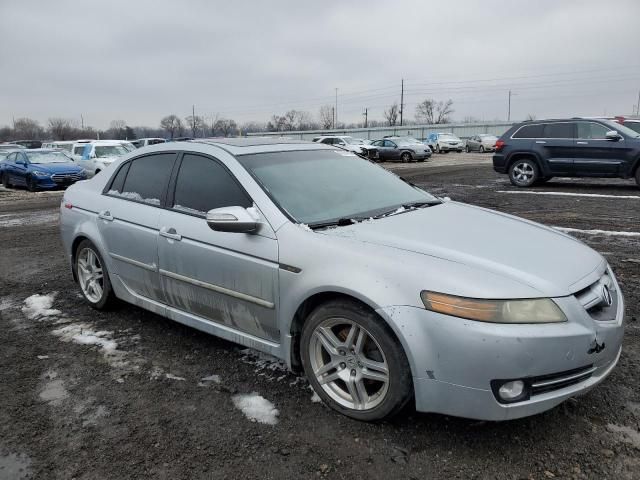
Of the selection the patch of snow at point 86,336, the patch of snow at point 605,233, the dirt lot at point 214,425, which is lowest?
the dirt lot at point 214,425

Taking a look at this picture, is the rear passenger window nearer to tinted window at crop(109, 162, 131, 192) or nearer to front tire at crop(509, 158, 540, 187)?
tinted window at crop(109, 162, 131, 192)

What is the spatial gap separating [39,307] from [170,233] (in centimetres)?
211

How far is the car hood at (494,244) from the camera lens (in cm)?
264

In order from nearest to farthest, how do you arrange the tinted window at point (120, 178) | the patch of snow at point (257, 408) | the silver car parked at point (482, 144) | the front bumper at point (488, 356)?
the front bumper at point (488, 356), the patch of snow at point (257, 408), the tinted window at point (120, 178), the silver car parked at point (482, 144)

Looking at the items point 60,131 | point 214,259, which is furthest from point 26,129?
point 214,259

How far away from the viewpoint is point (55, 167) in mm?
17766

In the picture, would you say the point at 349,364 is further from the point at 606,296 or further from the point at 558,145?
the point at 558,145

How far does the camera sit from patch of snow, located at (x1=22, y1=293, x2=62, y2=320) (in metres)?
4.74

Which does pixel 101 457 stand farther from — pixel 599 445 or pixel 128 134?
pixel 128 134

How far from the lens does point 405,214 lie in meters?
3.49

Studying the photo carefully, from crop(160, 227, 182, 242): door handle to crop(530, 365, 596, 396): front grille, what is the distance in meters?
2.43

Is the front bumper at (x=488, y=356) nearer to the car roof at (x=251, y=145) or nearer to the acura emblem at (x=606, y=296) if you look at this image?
the acura emblem at (x=606, y=296)

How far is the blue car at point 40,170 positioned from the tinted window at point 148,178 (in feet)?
48.4

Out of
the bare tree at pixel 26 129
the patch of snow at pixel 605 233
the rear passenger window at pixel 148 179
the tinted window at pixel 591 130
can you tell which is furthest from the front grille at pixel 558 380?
the bare tree at pixel 26 129
